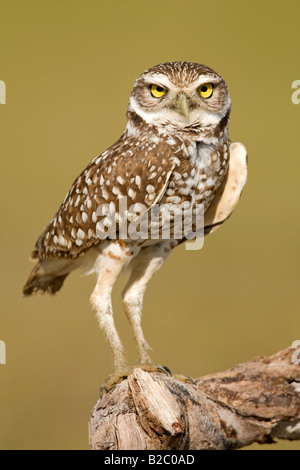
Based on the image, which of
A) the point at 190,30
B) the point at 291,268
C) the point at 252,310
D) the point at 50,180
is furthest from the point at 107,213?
the point at 190,30

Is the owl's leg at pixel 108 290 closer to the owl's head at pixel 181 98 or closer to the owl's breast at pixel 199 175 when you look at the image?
the owl's breast at pixel 199 175

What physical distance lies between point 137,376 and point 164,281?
13.6 ft

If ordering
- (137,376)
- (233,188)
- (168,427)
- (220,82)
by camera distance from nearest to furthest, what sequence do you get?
(168,427) → (137,376) → (220,82) → (233,188)

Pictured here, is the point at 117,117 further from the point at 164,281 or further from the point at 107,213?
the point at 107,213

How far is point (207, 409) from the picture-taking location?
3.00 metres

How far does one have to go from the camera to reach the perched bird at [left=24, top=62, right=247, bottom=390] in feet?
10.6

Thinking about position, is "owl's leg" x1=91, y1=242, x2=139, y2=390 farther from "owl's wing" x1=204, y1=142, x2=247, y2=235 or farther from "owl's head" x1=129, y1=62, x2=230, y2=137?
"owl's head" x1=129, y1=62, x2=230, y2=137

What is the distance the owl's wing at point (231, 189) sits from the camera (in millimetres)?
3584

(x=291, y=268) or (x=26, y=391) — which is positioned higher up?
(x=291, y=268)

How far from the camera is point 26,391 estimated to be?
230 inches

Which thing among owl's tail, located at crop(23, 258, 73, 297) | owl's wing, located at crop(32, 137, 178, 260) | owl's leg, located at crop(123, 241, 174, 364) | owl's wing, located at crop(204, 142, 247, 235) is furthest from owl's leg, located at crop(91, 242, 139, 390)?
owl's wing, located at crop(204, 142, 247, 235)

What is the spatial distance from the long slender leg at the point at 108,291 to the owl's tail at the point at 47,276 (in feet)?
1.15

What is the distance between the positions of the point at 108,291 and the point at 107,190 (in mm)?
538

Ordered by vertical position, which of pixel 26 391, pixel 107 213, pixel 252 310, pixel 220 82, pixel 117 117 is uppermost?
pixel 117 117
